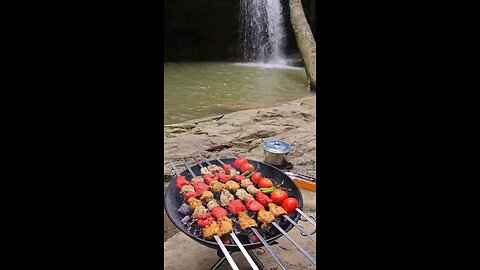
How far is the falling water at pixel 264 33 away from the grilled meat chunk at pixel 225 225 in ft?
34.3

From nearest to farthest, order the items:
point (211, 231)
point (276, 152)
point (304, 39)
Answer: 1. point (211, 231)
2. point (276, 152)
3. point (304, 39)

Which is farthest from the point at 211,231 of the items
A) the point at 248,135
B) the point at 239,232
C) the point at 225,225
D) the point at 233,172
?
the point at 248,135

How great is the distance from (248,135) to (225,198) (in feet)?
5.18

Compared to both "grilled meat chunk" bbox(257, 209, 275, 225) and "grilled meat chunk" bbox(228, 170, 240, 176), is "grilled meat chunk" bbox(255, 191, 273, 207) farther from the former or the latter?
"grilled meat chunk" bbox(228, 170, 240, 176)

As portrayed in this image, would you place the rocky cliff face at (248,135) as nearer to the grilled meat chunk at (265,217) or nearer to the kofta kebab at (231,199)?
the kofta kebab at (231,199)

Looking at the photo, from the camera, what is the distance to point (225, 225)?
6.37ft

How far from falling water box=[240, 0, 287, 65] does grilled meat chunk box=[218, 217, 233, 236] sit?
10444mm

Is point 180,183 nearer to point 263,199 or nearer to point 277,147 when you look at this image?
point 263,199

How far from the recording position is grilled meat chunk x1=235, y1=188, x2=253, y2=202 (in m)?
2.28

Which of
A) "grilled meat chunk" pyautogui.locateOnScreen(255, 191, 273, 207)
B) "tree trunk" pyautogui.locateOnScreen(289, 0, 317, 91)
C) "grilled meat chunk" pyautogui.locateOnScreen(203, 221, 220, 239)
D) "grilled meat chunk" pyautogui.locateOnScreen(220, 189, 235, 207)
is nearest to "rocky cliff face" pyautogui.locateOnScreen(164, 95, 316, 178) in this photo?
"grilled meat chunk" pyautogui.locateOnScreen(220, 189, 235, 207)

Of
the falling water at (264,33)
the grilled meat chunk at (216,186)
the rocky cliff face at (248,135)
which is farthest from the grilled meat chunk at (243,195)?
the falling water at (264,33)

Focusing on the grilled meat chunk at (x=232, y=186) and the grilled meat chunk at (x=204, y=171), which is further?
the grilled meat chunk at (x=204, y=171)

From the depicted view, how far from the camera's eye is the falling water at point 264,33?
12219 mm
